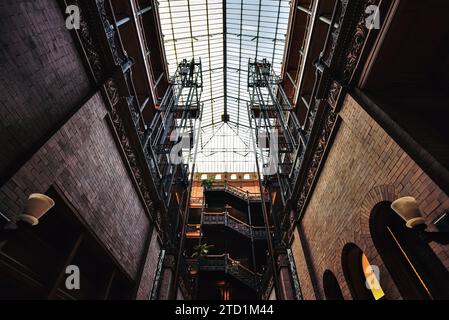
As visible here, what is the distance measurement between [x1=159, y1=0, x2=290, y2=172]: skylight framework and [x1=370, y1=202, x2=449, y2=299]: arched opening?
14.7 meters

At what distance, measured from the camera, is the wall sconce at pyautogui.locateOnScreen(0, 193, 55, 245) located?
2596 millimetres

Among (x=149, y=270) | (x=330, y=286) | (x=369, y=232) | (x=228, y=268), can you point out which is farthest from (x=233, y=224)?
(x=369, y=232)

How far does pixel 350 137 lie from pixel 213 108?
2072 centimetres

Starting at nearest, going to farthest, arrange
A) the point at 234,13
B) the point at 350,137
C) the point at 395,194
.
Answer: the point at 395,194, the point at 350,137, the point at 234,13

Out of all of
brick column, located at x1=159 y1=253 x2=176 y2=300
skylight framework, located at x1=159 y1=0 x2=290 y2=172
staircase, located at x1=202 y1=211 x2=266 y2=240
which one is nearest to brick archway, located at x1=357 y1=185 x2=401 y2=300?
brick column, located at x1=159 y1=253 x2=176 y2=300

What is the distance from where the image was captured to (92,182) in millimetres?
4941

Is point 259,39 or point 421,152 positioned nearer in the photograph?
point 421,152

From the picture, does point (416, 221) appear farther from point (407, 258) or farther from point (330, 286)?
point (330, 286)

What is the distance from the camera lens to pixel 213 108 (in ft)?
80.9

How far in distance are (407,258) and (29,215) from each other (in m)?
5.10

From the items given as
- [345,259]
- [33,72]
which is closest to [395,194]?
[345,259]
